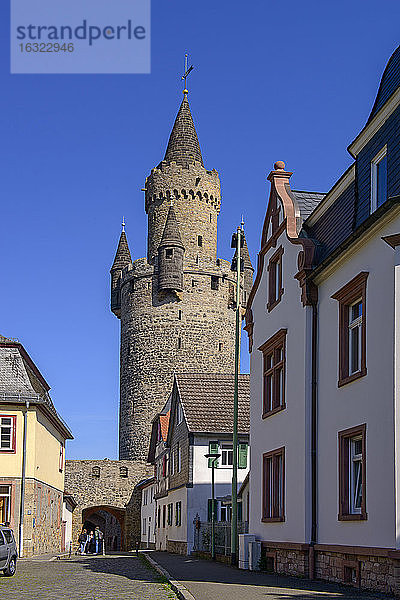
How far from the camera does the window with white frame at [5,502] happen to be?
3544cm

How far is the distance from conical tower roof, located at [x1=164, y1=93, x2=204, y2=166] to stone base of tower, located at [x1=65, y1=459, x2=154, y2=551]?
2283 centimetres

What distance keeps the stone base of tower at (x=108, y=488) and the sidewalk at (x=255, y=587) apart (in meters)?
44.2

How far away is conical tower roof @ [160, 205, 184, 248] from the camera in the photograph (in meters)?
67.4

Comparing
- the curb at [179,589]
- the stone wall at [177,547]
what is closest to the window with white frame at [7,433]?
the stone wall at [177,547]

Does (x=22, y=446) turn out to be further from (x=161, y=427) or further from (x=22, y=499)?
(x=161, y=427)

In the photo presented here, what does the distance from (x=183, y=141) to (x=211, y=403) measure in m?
36.5

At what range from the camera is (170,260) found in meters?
67.1

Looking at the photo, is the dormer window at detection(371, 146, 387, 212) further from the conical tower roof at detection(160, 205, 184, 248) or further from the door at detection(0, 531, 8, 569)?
the conical tower roof at detection(160, 205, 184, 248)

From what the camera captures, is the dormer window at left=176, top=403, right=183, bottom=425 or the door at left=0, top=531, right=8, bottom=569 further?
the dormer window at left=176, top=403, right=183, bottom=425

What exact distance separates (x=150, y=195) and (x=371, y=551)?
5755 cm

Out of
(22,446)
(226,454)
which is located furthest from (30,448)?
(226,454)

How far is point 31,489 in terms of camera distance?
35.8 meters

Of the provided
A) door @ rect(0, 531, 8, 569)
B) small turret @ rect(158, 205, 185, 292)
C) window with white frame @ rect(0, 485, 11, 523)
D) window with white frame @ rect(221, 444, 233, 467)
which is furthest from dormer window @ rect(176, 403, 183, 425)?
small turret @ rect(158, 205, 185, 292)

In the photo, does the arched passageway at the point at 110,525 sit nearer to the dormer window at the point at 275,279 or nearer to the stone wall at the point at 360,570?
the dormer window at the point at 275,279
